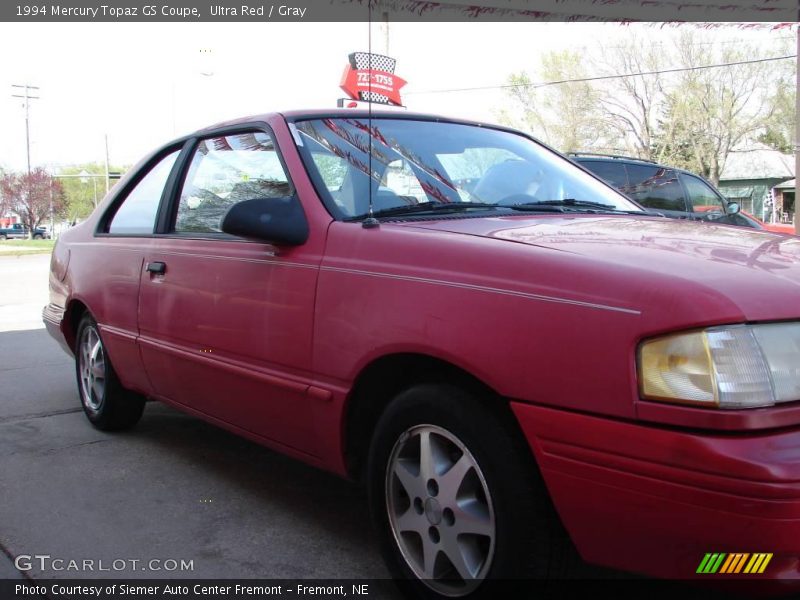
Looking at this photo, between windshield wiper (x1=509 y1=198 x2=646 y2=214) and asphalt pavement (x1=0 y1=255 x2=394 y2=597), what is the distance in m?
1.42

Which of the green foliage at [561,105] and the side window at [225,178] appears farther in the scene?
the green foliage at [561,105]

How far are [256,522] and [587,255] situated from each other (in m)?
1.84

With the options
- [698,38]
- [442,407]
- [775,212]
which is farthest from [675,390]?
[775,212]

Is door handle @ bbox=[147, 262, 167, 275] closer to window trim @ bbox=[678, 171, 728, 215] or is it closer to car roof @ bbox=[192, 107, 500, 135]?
car roof @ bbox=[192, 107, 500, 135]

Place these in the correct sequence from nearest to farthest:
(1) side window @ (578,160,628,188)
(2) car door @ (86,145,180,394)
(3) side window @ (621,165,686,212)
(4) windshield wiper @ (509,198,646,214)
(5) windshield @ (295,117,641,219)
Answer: (5) windshield @ (295,117,641,219) → (4) windshield wiper @ (509,198,646,214) → (2) car door @ (86,145,180,394) → (1) side window @ (578,160,628,188) → (3) side window @ (621,165,686,212)

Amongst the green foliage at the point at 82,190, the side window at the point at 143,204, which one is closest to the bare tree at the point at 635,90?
the side window at the point at 143,204

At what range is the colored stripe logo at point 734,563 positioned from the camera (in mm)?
1675

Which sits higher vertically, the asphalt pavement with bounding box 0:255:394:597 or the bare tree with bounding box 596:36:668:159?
the bare tree with bounding box 596:36:668:159

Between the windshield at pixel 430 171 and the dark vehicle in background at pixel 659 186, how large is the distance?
229 inches

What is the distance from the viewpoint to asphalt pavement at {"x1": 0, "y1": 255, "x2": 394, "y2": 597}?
2.76m

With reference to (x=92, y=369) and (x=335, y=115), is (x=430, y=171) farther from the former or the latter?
(x=92, y=369)

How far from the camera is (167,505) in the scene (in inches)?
130

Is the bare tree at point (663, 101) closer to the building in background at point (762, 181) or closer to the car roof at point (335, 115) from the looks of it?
the building in background at point (762, 181)

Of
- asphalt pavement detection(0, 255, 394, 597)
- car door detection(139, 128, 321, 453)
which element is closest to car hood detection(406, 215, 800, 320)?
car door detection(139, 128, 321, 453)
